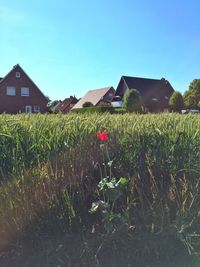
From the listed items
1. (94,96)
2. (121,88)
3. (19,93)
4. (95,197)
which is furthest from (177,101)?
(95,197)

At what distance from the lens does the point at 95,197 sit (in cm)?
332

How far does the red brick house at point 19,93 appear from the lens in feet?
155

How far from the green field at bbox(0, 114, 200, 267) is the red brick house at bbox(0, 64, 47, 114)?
44.4 m

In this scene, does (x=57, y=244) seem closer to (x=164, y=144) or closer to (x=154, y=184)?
(x=154, y=184)

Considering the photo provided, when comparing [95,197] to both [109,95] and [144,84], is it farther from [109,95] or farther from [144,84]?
[109,95]

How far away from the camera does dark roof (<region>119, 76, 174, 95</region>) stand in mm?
57484

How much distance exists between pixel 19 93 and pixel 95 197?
46159 millimetres

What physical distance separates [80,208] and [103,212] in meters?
0.32

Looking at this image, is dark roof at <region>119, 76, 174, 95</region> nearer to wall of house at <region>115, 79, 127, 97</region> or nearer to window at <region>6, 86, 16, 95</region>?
wall of house at <region>115, 79, 127, 97</region>

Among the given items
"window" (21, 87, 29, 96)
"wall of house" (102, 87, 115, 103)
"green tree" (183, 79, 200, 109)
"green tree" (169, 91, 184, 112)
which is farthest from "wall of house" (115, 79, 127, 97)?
"window" (21, 87, 29, 96)

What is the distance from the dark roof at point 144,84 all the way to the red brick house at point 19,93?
15.0 m

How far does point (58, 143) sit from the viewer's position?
3.28 metres

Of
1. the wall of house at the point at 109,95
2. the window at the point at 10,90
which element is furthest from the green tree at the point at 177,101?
the window at the point at 10,90

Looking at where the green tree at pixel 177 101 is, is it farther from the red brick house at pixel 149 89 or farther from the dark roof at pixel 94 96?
the dark roof at pixel 94 96
